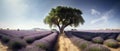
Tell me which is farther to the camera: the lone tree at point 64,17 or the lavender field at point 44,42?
the lone tree at point 64,17

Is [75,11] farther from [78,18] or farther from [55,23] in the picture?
[55,23]

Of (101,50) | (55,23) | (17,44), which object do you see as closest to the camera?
(101,50)

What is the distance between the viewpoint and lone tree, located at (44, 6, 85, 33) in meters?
24.3

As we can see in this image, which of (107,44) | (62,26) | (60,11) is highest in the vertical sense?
(60,11)

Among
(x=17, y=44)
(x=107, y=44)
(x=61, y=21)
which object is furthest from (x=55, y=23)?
(x=17, y=44)

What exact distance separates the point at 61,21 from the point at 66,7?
281 cm

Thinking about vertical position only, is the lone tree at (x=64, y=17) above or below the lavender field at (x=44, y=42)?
above

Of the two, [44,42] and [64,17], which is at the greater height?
[64,17]

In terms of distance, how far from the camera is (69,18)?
24.9 m

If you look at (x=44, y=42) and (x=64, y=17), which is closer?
(x=44, y=42)

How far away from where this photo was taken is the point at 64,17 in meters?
24.7

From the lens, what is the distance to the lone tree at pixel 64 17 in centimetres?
2433

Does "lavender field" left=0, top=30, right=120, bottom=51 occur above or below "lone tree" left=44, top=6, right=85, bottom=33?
below

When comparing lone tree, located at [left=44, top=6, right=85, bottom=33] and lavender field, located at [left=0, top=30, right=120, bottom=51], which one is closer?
lavender field, located at [left=0, top=30, right=120, bottom=51]
